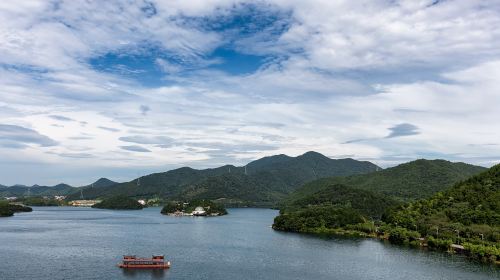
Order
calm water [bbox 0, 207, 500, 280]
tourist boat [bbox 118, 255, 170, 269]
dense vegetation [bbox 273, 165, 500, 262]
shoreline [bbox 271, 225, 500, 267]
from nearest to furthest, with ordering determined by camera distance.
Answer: calm water [bbox 0, 207, 500, 280] → tourist boat [bbox 118, 255, 170, 269] → shoreline [bbox 271, 225, 500, 267] → dense vegetation [bbox 273, 165, 500, 262]

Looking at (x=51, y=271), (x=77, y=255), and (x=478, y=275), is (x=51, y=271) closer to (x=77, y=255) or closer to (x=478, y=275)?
(x=77, y=255)

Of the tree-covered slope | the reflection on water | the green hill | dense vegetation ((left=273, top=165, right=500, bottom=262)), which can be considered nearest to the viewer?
the reflection on water

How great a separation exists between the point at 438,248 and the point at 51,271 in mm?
83405

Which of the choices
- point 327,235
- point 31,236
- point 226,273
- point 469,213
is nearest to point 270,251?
point 226,273

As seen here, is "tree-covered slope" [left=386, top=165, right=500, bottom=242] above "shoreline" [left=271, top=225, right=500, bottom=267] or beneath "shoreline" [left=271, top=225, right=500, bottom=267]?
above

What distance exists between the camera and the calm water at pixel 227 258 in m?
74.8

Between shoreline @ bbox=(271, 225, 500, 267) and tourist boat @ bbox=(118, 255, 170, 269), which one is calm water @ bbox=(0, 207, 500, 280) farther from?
shoreline @ bbox=(271, 225, 500, 267)

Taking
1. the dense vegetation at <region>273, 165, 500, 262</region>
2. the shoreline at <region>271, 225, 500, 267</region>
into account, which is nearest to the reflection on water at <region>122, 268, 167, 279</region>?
the shoreline at <region>271, 225, 500, 267</region>

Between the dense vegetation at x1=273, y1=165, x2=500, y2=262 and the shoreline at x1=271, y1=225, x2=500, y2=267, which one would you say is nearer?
the shoreline at x1=271, y1=225, x2=500, y2=267

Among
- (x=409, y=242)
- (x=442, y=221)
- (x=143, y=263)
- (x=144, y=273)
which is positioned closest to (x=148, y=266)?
(x=143, y=263)

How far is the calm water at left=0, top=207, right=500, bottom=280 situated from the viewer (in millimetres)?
74812

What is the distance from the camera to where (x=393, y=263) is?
3366 inches

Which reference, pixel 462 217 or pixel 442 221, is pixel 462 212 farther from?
pixel 442 221

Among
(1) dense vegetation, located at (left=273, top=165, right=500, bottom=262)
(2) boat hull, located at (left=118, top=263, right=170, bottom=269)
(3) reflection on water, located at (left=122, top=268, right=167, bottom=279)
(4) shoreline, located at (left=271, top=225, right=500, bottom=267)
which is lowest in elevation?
(3) reflection on water, located at (left=122, top=268, right=167, bottom=279)
